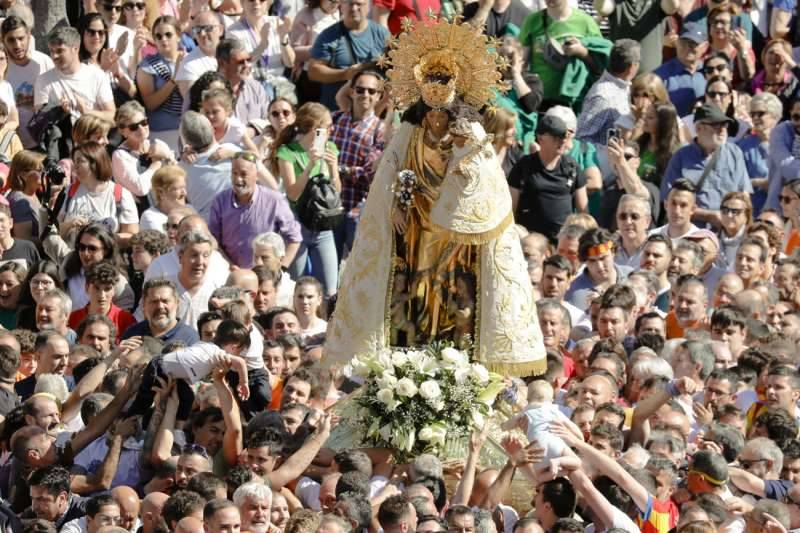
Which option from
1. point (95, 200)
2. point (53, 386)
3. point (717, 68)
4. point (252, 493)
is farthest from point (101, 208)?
point (717, 68)

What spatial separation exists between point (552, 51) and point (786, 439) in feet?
22.5

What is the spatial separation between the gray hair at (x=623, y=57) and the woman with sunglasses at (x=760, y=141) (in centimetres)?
104

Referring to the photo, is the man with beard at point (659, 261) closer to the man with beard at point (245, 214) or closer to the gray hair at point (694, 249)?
the gray hair at point (694, 249)

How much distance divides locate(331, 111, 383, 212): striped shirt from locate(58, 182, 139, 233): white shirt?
1923 millimetres

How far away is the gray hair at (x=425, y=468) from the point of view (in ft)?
46.5

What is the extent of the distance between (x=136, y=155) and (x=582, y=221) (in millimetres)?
3326

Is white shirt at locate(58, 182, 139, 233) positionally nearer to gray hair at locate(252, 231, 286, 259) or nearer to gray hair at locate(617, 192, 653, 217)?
gray hair at locate(252, 231, 286, 259)

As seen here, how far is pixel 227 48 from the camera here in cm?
2008

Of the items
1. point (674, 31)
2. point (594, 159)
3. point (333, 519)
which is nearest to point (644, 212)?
point (594, 159)

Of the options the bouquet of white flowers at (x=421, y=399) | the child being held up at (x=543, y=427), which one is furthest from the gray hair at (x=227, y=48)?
the child being held up at (x=543, y=427)

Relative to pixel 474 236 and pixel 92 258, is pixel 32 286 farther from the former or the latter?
pixel 474 236

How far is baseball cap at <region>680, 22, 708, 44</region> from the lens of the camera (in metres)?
22.4

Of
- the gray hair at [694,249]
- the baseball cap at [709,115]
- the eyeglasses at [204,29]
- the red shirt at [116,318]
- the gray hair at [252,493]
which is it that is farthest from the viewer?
the eyeglasses at [204,29]

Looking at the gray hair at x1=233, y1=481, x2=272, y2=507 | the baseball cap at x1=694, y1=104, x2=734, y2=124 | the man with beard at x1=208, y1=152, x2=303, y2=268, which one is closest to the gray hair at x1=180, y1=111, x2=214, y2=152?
the man with beard at x1=208, y1=152, x2=303, y2=268
